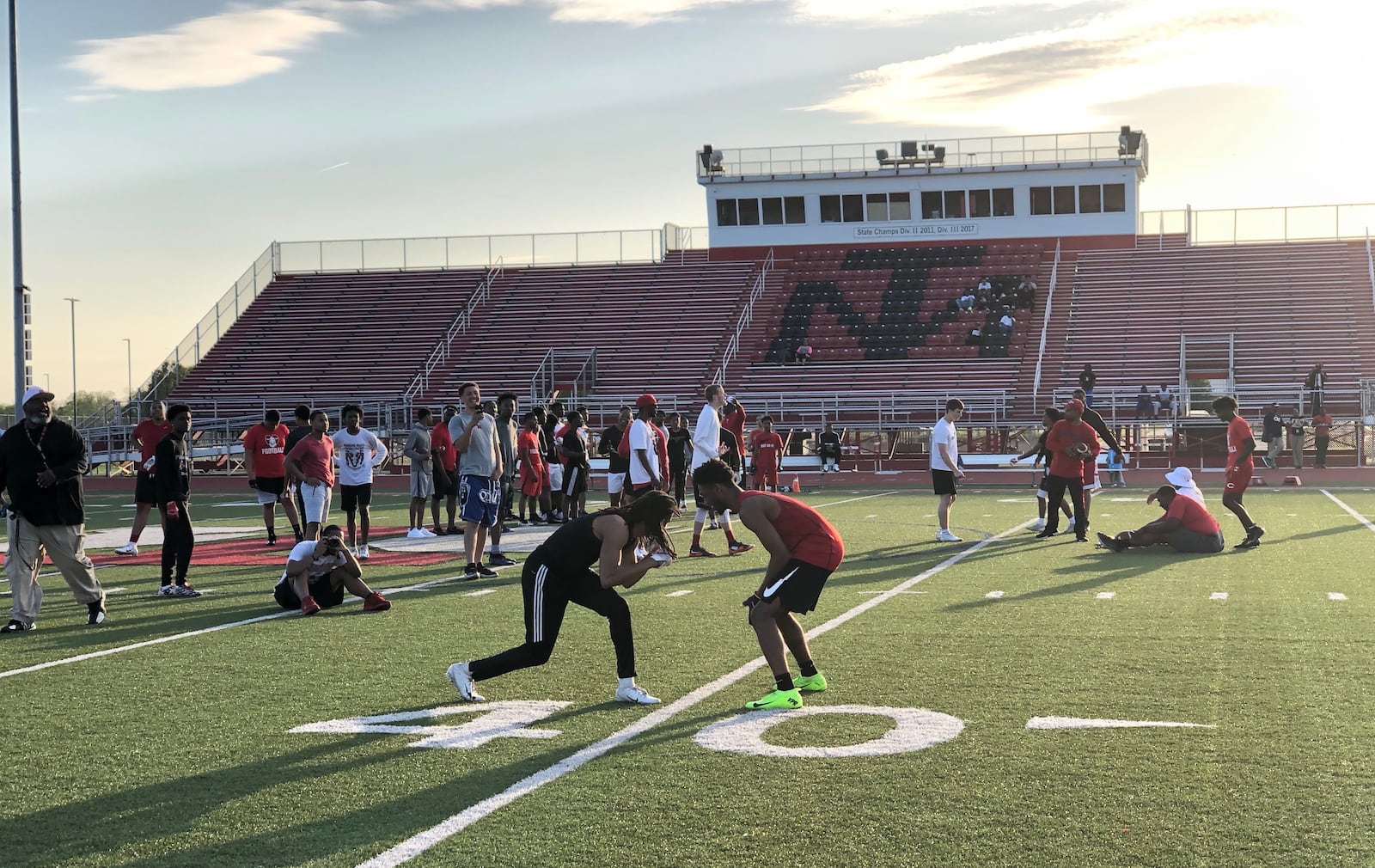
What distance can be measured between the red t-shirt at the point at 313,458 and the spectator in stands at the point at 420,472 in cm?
359

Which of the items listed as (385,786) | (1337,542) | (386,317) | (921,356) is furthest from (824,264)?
(385,786)

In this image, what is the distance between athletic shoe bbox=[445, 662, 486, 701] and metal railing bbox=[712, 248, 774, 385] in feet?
106

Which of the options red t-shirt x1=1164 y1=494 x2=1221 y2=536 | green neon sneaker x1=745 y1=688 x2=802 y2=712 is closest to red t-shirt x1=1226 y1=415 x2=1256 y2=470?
red t-shirt x1=1164 y1=494 x2=1221 y2=536

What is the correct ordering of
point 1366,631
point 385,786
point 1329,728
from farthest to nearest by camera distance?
point 1366,631 < point 1329,728 < point 385,786

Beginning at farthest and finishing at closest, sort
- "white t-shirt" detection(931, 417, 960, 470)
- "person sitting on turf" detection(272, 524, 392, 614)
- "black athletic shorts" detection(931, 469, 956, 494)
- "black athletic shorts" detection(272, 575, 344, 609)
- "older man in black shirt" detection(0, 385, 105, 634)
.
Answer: "black athletic shorts" detection(931, 469, 956, 494) < "white t-shirt" detection(931, 417, 960, 470) < "black athletic shorts" detection(272, 575, 344, 609) < "person sitting on turf" detection(272, 524, 392, 614) < "older man in black shirt" detection(0, 385, 105, 634)

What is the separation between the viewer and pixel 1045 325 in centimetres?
4131

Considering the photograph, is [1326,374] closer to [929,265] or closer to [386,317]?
[929,265]

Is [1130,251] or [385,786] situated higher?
[1130,251]

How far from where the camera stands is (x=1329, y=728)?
642 centimetres

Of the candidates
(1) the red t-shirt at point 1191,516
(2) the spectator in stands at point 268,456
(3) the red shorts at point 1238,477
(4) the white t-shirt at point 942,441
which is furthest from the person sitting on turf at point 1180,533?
(2) the spectator in stands at point 268,456

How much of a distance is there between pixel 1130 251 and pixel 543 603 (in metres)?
42.7

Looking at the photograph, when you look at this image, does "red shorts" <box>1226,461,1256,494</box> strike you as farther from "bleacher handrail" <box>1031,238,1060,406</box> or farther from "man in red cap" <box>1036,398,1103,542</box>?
"bleacher handrail" <box>1031,238,1060,406</box>

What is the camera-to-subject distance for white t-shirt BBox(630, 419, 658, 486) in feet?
45.7

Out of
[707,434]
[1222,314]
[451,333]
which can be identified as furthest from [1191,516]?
[451,333]
